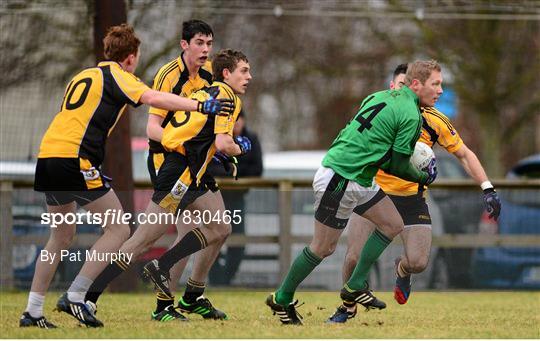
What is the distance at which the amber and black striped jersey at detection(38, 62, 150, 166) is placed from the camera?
9469mm

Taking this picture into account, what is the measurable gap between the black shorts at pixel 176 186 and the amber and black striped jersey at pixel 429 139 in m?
1.54

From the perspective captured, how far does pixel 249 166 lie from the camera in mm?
16094

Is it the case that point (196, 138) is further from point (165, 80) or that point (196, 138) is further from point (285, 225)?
point (285, 225)

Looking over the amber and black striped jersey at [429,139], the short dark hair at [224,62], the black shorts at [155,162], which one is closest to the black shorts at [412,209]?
the amber and black striped jersey at [429,139]

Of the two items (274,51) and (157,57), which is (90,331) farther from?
(274,51)

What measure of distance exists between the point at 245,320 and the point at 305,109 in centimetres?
1565

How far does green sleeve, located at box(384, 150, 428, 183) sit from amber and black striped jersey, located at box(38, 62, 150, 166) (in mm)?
1835

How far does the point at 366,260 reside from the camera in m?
10.3

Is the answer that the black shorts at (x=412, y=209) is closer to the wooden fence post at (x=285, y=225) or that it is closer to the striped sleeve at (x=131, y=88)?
the striped sleeve at (x=131, y=88)

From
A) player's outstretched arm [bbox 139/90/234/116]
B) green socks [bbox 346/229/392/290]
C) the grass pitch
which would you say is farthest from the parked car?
player's outstretched arm [bbox 139/90/234/116]

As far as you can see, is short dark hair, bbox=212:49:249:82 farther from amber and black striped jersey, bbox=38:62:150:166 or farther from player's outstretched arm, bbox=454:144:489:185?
player's outstretched arm, bbox=454:144:489:185

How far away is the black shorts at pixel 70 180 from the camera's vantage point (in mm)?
9461

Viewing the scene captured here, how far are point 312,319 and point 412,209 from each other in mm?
1179

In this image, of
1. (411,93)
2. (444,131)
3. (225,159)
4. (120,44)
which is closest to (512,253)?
(444,131)
